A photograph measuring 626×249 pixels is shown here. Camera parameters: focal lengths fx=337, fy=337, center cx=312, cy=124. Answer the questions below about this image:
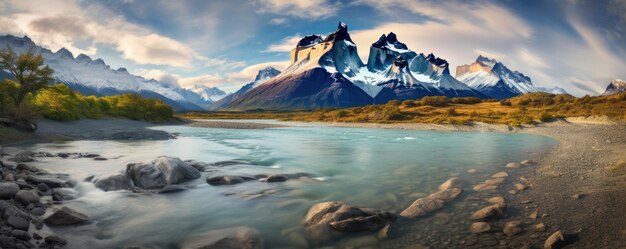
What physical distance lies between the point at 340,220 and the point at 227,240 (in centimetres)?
362

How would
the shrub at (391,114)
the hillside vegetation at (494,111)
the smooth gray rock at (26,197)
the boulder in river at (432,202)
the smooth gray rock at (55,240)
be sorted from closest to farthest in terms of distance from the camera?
1. the smooth gray rock at (55,240)
2. the smooth gray rock at (26,197)
3. the boulder in river at (432,202)
4. the hillside vegetation at (494,111)
5. the shrub at (391,114)

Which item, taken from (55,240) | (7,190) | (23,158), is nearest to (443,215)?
(55,240)

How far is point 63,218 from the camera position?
11000 mm

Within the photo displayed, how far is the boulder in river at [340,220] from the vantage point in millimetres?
10734

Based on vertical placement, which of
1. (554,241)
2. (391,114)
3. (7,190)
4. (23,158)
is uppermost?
(391,114)

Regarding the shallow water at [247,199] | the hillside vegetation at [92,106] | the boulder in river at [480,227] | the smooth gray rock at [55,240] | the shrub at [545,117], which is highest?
the hillside vegetation at [92,106]

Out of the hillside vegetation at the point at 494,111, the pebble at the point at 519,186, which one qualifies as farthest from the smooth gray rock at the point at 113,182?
the hillside vegetation at the point at 494,111

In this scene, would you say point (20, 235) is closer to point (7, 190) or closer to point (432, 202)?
point (7, 190)

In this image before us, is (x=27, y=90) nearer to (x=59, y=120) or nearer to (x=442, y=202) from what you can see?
(x=59, y=120)

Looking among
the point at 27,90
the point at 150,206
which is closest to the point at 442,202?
the point at 150,206

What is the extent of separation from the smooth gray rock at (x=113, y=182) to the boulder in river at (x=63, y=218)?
5.06 m

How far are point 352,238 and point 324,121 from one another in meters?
118

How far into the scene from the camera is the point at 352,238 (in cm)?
1022

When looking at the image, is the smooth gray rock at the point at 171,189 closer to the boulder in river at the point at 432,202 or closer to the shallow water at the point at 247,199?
the shallow water at the point at 247,199
